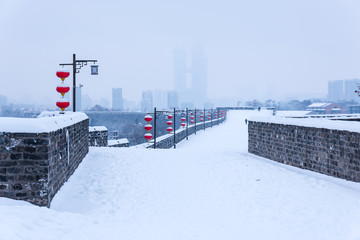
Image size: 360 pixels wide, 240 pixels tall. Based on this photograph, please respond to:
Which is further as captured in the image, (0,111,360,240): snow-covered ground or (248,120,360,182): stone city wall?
(248,120,360,182): stone city wall

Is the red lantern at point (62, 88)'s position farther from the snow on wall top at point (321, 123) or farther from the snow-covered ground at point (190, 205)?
the snow on wall top at point (321, 123)

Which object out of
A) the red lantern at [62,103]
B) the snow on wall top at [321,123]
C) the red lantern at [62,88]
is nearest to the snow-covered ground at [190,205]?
the snow on wall top at [321,123]

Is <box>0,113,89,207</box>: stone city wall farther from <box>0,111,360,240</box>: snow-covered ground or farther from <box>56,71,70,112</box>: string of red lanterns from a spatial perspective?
<box>56,71,70,112</box>: string of red lanterns

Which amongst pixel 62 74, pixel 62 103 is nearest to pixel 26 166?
pixel 62 103

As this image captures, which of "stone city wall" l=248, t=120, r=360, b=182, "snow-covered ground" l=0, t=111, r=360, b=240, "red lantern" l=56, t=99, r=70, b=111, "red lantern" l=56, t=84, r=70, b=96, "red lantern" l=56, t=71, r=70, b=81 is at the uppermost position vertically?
"red lantern" l=56, t=71, r=70, b=81

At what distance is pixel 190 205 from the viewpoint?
7.18m

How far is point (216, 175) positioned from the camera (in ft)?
30.8

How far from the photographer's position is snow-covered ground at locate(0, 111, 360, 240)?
5535 millimetres

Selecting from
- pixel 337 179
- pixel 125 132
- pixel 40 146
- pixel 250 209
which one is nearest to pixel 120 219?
pixel 40 146

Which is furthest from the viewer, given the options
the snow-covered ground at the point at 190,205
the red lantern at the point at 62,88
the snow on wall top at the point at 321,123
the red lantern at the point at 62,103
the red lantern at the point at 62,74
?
the red lantern at the point at 62,74

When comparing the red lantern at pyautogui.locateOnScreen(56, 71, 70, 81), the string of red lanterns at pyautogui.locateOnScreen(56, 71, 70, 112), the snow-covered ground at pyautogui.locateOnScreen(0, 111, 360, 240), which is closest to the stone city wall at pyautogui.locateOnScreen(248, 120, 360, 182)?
the snow-covered ground at pyautogui.locateOnScreen(0, 111, 360, 240)

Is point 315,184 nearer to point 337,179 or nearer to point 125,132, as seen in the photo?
point 337,179

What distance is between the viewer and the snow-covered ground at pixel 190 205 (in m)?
5.54

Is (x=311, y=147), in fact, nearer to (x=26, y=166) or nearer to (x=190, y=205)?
(x=190, y=205)
